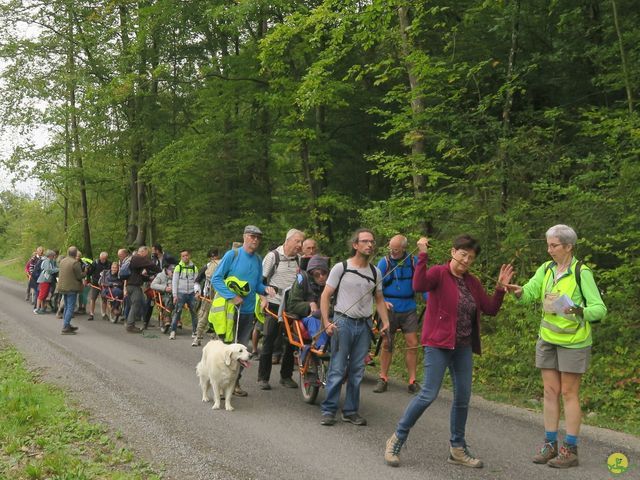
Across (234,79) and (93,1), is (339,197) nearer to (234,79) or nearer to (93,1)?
(234,79)

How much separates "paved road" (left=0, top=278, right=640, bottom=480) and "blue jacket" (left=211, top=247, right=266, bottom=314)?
1.29 m

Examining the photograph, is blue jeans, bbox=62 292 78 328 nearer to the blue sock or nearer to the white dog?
the white dog

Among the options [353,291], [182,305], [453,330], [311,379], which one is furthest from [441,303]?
[182,305]

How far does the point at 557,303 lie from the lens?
520 centimetres

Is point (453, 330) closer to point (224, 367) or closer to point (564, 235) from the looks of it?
point (564, 235)


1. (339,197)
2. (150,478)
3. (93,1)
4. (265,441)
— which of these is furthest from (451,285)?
(93,1)

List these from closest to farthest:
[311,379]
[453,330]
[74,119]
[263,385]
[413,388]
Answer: [453,330]
[311,379]
[413,388]
[263,385]
[74,119]

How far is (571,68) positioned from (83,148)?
21.3m

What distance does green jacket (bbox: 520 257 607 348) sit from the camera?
5.04m

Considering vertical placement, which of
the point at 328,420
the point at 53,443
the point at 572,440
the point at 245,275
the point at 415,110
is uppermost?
the point at 415,110

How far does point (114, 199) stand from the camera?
32500mm

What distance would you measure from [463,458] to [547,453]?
782 millimetres

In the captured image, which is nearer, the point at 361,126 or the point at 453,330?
the point at 453,330

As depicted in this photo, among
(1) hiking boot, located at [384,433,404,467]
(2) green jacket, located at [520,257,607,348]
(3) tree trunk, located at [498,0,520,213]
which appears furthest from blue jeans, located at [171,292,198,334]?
(2) green jacket, located at [520,257,607,348]
